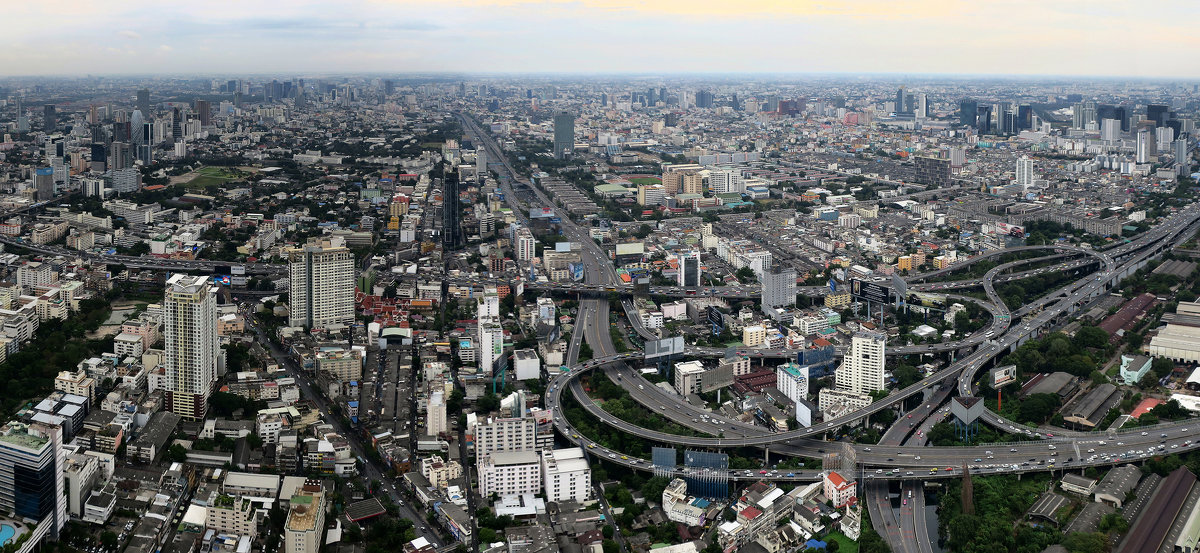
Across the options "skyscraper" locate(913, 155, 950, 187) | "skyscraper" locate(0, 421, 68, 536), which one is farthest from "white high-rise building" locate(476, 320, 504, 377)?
"skyscraper" locate(913, 155, 950, 187)

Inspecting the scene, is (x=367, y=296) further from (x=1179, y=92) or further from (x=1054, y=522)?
(x=1179, y=92)

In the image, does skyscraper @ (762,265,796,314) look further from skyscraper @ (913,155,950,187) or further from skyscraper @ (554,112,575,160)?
skyscraper @ (554,112,575,160)

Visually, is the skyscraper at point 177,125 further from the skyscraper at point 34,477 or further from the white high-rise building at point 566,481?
the white high-rise building at point 566,481

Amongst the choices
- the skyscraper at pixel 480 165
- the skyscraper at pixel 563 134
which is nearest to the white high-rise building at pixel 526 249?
the skyscraper at pixel 480 165

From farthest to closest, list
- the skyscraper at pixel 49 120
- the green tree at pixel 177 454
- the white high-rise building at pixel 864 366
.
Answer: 1. the skyscraper at pixel 49 120
2. the white high-rise building at pixel 864 366
3. the green tree at pixel 177 454

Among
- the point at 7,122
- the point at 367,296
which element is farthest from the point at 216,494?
the point at 7,122

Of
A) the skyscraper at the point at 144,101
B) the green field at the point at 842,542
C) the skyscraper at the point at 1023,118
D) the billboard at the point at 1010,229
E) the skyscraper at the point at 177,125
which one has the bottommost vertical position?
the green field at the point at 842,542

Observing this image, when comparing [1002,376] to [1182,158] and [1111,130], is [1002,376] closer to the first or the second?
[1182,158]
